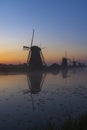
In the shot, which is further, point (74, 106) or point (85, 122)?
point (74, 106)

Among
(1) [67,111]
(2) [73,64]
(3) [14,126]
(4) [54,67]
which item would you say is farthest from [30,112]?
(2) [73,64]

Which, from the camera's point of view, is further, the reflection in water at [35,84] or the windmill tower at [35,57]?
the windmill tower at [35,57]

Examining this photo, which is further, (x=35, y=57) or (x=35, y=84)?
(x=35, y=57)

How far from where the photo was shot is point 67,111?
36.4ft

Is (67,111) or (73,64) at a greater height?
(67,111)

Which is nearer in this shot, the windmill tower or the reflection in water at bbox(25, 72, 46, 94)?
the reflection in water at bbox(25, 72, 46, 94)

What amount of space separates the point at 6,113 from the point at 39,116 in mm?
1669

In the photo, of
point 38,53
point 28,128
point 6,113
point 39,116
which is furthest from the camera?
point 38,53

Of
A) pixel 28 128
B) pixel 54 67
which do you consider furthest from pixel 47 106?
pixel 54 67

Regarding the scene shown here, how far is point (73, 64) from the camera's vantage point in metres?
119

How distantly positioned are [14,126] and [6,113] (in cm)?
233

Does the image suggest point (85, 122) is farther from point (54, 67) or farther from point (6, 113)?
point (54, 67)

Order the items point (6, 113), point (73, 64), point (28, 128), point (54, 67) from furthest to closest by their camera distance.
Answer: point (73, 64) → point (54, 67) → point (6, 113) → point (28, 128)

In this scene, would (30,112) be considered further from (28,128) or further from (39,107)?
(28,128)
